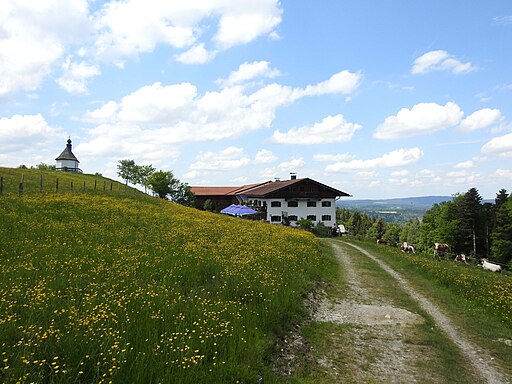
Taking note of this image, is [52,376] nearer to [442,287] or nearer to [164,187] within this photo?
[442,287]

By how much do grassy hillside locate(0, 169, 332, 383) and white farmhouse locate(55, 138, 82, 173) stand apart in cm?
Result: 8223

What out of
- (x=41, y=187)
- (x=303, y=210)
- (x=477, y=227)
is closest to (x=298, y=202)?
(x=303, y=210)

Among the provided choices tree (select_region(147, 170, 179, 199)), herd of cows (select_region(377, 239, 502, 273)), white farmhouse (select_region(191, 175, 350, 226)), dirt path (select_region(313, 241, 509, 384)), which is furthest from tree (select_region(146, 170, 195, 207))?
dirt path (select_region(313, 241, 509, 384))

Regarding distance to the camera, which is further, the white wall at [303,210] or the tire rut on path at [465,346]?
the white wall at [303,210]

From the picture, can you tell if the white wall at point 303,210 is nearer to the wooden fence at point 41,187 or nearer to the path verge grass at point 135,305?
the wooden fence at point 41,187

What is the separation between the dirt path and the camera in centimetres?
674

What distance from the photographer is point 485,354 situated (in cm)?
784

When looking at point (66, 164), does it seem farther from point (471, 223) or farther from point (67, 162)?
point (471, 223)

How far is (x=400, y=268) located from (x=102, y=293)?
16.3 meters

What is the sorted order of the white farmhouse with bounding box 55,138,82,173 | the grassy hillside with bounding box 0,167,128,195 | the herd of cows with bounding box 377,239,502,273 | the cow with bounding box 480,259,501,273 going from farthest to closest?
the white farmhouse with bounding box 55,138,82,173, the grassy hillside with bounding box 0,167,128,195, the herd of cows with bounding box 377,239,502,273, the cow with bounding box 480,259,501,273

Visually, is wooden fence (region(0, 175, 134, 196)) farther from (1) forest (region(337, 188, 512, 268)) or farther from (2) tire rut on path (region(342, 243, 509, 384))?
(1) forest (region(337, 188, 512, 268))

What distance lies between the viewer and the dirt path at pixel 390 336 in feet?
22.1

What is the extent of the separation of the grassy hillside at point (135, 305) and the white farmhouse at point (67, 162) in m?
82.2

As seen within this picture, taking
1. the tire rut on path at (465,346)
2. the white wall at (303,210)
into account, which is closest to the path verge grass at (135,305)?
the tire rut on path at (465,346)
